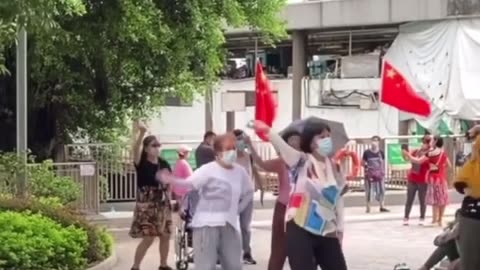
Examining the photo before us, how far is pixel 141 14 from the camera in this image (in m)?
19.1

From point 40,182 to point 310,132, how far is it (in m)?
9.58

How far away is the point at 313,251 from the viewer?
8.55 metres

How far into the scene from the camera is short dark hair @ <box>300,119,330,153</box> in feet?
29.3

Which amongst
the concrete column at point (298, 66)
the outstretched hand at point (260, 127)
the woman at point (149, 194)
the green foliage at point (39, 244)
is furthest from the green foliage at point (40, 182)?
the concrete column at point (298, 66)

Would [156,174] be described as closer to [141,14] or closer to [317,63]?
[141,14]

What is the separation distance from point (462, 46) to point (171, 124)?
450 inches

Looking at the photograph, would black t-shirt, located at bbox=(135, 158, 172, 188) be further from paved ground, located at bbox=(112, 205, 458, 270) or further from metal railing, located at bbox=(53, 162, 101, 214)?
metal railing, located at bbox=(53, 162, 101, 214)

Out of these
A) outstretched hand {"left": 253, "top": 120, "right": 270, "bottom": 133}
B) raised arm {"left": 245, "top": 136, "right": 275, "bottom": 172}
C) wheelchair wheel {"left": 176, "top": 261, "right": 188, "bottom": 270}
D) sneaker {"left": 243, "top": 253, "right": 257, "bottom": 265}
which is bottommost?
sneaker {"left": 243, "top": 253, "right": 257, "bottom": 265}

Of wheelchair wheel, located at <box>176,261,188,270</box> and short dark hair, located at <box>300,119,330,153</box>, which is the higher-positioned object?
short dark hair, located at <box>300,119,330,153</box>

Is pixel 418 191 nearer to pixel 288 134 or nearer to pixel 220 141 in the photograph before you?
Answer: pixel 288 134

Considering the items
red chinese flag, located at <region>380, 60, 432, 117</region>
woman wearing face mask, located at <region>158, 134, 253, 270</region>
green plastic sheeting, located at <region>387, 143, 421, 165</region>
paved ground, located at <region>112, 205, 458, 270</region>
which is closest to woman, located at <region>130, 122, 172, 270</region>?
paved ground, located at <region>112, 205, 458, 270</region>

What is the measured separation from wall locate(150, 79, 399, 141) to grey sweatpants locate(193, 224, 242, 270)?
22.2m

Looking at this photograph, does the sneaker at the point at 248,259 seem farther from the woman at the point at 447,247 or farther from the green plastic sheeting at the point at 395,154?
the green plastic sheeting at the point at 395,154

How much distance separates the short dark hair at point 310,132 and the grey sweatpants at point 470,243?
4.52ft
